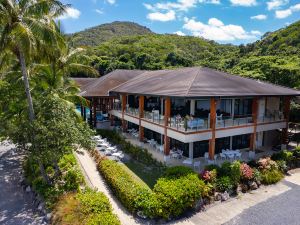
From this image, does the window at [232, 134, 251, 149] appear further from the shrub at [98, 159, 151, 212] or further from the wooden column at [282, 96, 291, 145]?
the shrub at [98, 159, 151, 212]

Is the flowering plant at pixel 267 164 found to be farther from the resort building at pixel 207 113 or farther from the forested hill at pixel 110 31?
the forested hill at pixel 110 31

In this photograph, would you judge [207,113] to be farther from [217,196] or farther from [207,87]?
[217,196]

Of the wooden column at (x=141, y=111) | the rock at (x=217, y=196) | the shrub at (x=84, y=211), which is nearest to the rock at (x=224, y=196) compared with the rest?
the rock at (x=217, y=196)

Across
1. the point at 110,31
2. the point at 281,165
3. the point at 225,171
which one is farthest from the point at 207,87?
the point at 110,31

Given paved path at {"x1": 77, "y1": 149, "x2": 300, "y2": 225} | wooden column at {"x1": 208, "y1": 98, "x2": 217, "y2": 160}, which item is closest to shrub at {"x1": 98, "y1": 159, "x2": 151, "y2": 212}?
paved path at {"x1": 77, "y1": 149, "x2": 300, "y2": 225}

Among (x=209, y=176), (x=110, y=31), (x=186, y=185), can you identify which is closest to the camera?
(x=186, y=185)

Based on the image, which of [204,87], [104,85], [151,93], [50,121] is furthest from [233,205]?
[104,85]
